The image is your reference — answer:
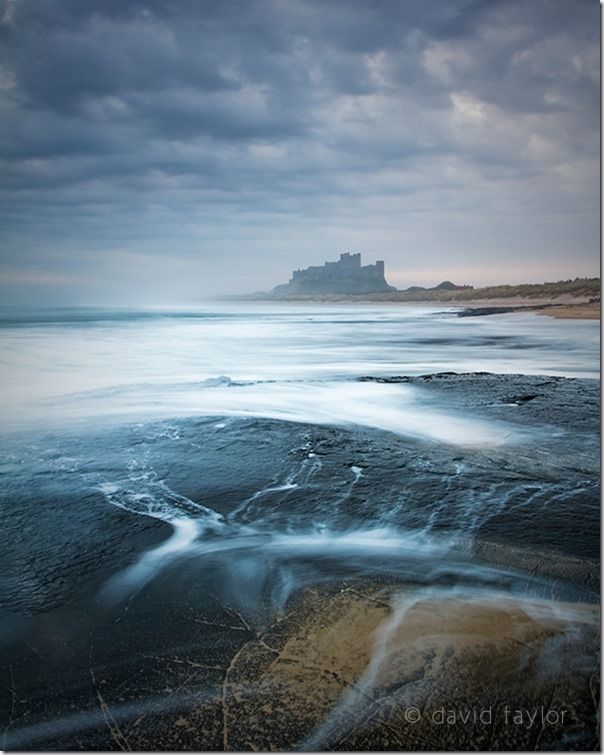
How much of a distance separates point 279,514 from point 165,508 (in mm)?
696

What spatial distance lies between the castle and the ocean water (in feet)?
4.43

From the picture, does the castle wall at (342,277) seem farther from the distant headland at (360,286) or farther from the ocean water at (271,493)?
the ocean water at (271,493)

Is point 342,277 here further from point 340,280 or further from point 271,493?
point 271,493

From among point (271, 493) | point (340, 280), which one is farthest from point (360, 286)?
point (271, 493)

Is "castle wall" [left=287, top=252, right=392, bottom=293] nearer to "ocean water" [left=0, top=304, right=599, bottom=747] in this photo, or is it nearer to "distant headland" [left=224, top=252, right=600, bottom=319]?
"distant headland" [left=224, top=252, right=600, bottom=319]

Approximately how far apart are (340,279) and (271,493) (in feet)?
15.0

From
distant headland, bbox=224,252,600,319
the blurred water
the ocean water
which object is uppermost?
distant headland, bbox=224,252,600,319

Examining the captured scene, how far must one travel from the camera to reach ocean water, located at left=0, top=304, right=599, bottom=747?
7.19 feet

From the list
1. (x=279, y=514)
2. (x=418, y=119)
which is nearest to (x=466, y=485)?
(x=279, y=514)

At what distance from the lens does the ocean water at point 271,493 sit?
2191 millimetres

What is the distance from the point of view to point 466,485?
129 inches

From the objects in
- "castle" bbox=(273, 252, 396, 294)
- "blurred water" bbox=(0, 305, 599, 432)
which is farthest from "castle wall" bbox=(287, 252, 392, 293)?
"blurred water" bbox=(0, 305, 599, 432)

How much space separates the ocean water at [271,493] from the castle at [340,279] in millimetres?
1351

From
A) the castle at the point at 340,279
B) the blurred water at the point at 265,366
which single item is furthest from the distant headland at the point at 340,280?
the blurred water at the point at 265,366
